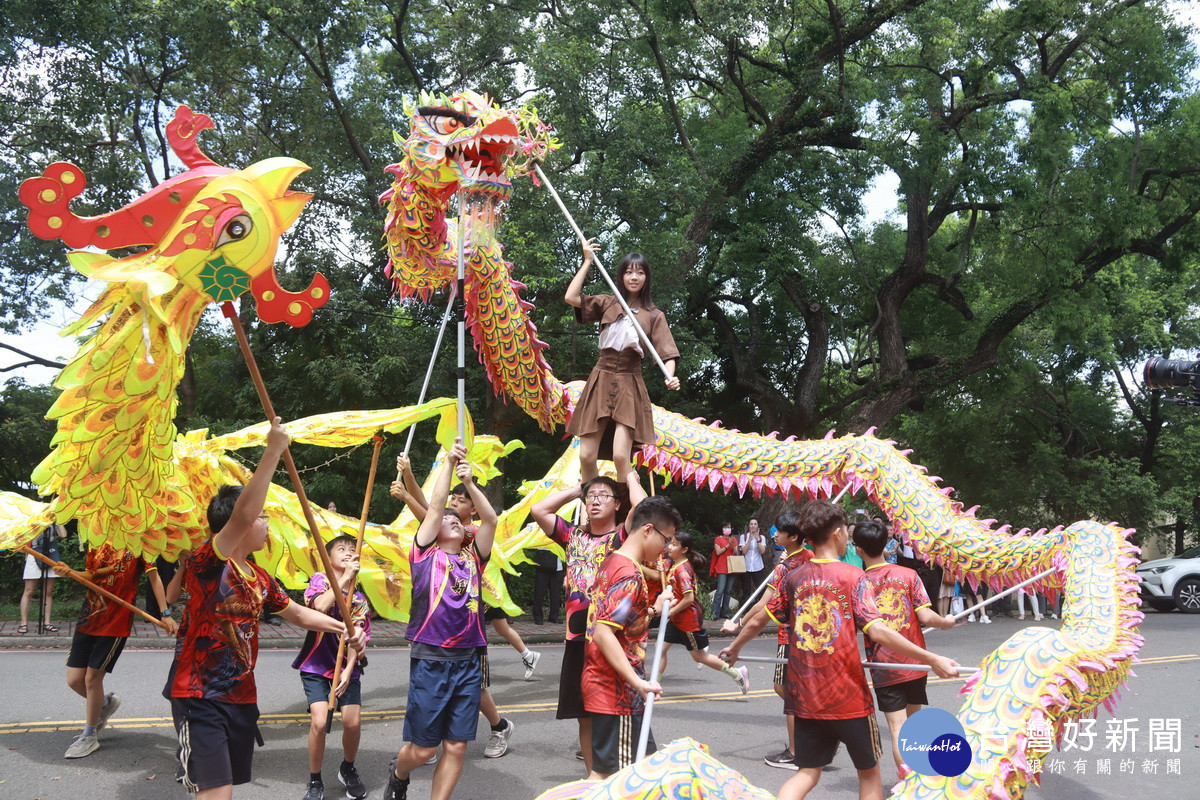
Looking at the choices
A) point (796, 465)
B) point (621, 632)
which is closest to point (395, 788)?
point (621, 632)

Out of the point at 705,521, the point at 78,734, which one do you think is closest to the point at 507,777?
the point at 78,734

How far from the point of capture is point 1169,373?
6.71 m

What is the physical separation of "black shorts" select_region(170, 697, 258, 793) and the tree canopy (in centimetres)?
961

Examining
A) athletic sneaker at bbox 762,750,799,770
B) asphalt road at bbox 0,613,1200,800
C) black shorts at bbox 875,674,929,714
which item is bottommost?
asphalt road at bbox 0,613,1200,800

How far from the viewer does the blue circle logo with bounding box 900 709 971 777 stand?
301 centimetres

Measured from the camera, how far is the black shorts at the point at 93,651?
243 inches

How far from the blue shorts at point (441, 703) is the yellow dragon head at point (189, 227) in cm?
206

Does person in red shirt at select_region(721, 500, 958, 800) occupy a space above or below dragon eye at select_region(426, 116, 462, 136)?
below

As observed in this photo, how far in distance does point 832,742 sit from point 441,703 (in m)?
1.87

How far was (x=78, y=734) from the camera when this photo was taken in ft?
21.8

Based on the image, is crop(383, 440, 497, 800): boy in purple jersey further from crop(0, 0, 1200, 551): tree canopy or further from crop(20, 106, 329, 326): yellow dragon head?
crop(0, 0, 1200, 551): tree canopy

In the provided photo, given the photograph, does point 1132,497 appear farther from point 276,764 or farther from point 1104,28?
point 276,764

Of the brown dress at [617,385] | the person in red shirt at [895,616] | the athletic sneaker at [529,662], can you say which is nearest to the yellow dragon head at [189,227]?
the brown dress at [617,385]

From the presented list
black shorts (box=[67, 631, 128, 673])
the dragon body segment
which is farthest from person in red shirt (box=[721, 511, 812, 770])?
black shorts (box=[67, 631, 128, 673])
